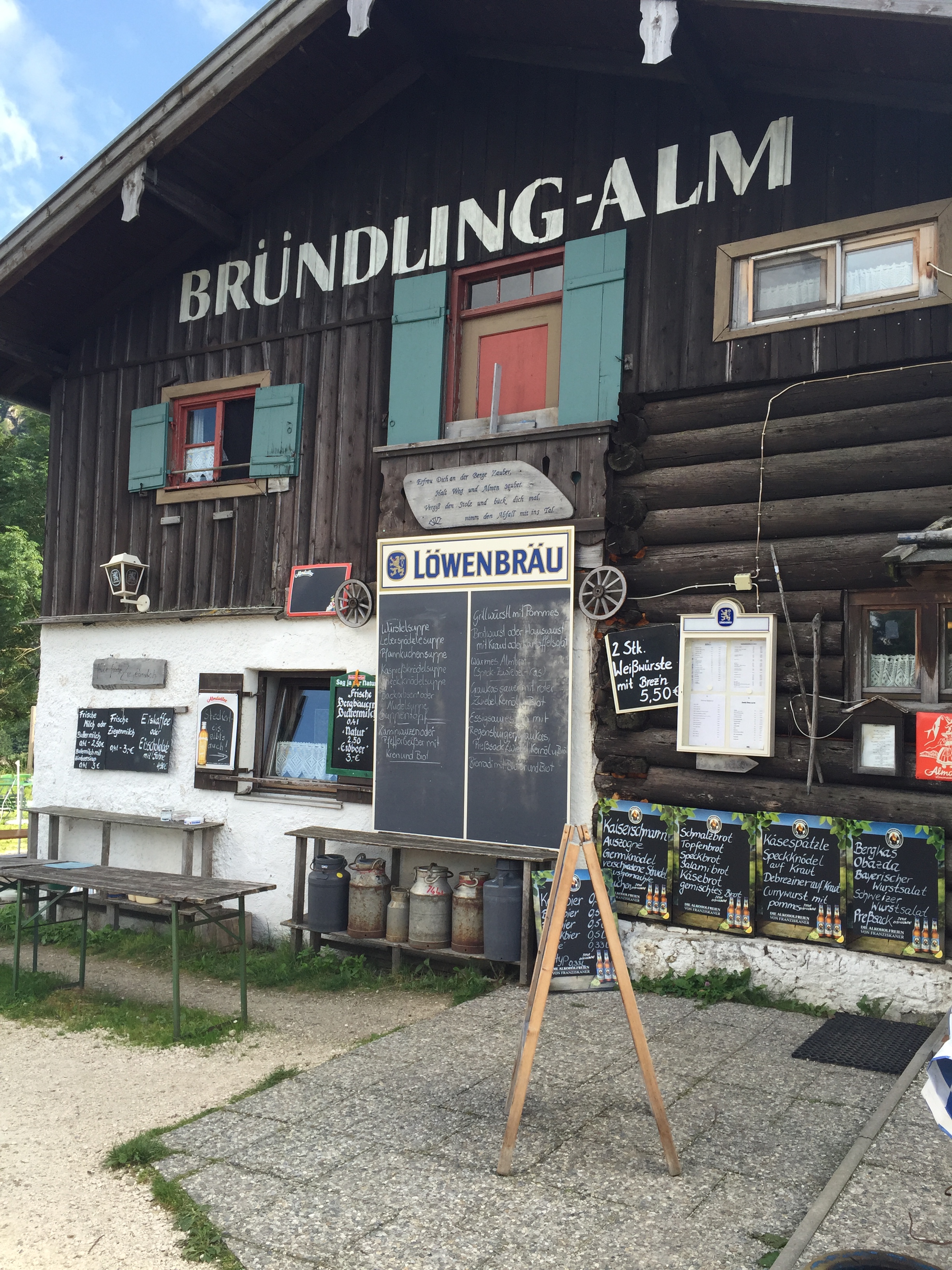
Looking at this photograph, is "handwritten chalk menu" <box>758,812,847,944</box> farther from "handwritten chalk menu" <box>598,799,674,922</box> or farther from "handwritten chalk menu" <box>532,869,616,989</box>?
"handwritten chalk menu" <box>532,869,616,989</box>

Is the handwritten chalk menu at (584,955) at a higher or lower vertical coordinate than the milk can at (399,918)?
higher

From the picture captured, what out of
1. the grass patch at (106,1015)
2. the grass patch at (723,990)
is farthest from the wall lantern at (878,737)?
the grass patch at (106,1015)

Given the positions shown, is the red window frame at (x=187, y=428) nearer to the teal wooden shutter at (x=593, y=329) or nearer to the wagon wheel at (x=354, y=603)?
the wagon wheel at (x=354, y=603)

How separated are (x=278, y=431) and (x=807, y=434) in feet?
15.7

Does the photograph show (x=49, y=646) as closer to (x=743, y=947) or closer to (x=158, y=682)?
(x=158, y=682)

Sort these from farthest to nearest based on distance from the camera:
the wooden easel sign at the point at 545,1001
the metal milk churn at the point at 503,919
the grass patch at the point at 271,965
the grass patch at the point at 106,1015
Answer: the grass patch at the point at 271,965 → the metal milk churn at the point at 503,919 → the grass patch at the point at 106,1015 → the wooden easel sign at the point at 545,1001

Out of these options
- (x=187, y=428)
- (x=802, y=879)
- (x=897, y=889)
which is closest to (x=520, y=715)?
(x=802, y=879)

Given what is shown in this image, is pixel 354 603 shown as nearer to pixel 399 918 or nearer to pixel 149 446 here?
pixel 399 918

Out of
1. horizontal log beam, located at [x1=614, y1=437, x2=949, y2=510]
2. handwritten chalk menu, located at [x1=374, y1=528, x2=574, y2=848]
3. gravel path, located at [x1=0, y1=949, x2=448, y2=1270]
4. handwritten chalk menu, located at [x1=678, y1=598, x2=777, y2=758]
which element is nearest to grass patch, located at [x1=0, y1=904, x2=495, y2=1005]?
gravel path, located at [x1=0, y1=949, x2=448, y2=1270]

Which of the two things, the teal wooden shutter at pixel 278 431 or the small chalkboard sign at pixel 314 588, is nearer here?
the small chalkboard sign at pixel 314 588

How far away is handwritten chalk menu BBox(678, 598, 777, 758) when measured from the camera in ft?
22.1

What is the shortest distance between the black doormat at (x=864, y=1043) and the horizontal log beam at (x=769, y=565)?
2.66 m

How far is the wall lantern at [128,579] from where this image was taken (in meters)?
9.97

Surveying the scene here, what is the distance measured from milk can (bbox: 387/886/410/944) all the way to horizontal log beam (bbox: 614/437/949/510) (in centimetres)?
348
